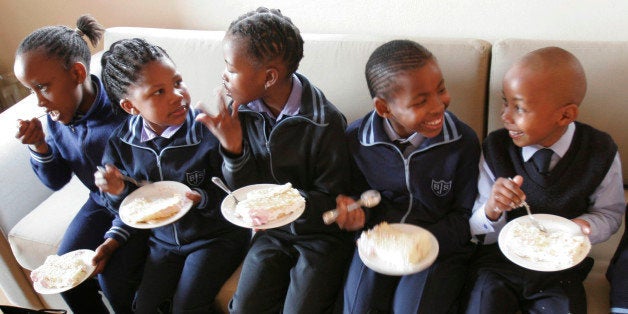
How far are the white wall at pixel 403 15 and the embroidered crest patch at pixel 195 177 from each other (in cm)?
78

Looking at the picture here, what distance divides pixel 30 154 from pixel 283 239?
1002mm

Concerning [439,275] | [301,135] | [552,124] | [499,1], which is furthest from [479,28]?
[439,275]

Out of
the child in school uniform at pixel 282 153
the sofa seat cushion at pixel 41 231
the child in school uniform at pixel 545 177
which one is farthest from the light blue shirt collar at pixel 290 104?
the sofa seat cushion at pixel 41 231

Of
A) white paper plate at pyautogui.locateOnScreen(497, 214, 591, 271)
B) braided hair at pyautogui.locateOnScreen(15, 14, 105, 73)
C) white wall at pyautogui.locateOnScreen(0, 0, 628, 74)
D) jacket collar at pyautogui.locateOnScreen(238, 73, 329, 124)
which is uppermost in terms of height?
braided hair at pyautogui.locateOnScreen(15, 14, 105, 73)

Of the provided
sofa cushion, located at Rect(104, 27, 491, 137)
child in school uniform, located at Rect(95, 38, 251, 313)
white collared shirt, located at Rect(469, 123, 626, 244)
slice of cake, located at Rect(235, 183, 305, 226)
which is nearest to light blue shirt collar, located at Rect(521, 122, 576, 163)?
white collared shirt, located at Rect(469, 123, 626, 244)

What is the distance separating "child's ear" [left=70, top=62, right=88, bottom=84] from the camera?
1.62 metres

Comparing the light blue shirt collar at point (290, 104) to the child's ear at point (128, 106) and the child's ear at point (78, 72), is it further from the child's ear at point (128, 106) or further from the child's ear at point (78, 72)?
the child's ear at point (78, 72)

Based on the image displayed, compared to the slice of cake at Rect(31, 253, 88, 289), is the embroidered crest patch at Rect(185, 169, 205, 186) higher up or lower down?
higher up

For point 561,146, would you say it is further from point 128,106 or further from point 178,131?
point 128,106

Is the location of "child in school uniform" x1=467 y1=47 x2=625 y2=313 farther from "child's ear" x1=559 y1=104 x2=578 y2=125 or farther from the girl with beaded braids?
the girl with beaded braids

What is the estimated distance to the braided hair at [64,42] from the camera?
1.56m

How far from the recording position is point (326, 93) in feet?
5.79

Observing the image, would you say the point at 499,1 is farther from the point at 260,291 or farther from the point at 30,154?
the point at 30,154

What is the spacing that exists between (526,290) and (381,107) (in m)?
0.60
